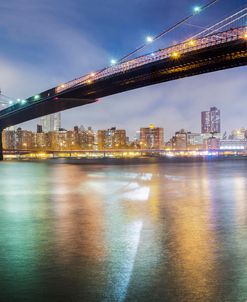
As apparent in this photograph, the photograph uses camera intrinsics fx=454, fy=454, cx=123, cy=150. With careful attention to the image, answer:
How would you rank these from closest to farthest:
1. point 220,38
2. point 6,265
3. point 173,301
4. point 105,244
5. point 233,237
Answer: point 173,301
point 6,265
point 105,244
point 233,237
point 220,38

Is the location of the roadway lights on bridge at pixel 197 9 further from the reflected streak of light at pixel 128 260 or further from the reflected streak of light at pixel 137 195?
the reflected streak of light at pixel 128 260

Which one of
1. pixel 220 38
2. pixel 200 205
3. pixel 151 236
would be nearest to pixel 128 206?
pixel 200 205

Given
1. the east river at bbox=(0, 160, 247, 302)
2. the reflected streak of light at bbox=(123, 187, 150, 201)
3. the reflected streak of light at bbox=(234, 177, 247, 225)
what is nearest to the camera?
the east river at bbox=(0, 160, 247, 302)

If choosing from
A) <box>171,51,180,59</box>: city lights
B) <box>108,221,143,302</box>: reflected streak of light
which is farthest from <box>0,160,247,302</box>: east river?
<box>171,51,180,59</box>: city lights

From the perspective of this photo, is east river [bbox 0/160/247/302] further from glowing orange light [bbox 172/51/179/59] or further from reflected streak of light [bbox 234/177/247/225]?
glowing orange light [bbox 172/51/179/59]

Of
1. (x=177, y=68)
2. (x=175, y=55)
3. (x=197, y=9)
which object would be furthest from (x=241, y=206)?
(x=197, y=9)

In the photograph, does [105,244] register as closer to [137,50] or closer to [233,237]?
[233,237]

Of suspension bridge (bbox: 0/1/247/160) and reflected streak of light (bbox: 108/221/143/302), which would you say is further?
suspension bridge (bbox: 0/1/247/160)

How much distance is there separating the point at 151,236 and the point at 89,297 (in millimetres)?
3875

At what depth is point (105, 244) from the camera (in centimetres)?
866

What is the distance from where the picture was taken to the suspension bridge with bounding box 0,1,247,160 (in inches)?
1698

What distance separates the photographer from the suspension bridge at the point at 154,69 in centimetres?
4312

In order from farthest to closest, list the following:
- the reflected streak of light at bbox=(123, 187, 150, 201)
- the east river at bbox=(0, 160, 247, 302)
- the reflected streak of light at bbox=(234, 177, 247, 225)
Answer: the reflected streak of light at bbox=(123, 187, 150, 201) < the reflected streak of light at bbox=(234, 177, 247, 225) < the east river at bbox=(0, 160, 247, 302)

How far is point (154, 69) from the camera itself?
5194 cm
